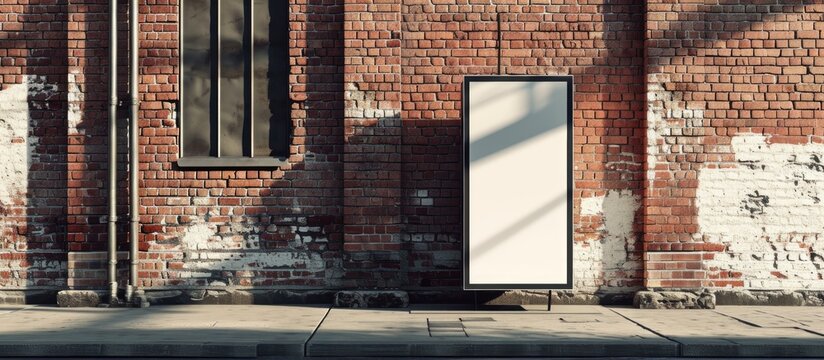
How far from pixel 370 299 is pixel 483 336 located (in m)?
2.38

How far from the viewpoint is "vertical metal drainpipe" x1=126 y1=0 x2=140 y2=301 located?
33.0ft

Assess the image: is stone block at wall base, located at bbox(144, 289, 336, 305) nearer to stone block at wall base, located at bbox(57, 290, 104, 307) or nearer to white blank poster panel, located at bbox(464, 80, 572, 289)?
stone block at wall base, located at bbox(57, 290, 104, 307)

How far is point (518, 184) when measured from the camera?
9555 millimetres

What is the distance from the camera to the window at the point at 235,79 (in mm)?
10336

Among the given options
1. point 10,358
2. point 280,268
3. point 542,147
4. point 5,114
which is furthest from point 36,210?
point 542,147

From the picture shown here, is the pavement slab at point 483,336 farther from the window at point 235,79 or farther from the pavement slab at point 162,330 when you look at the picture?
the window at point 235,79

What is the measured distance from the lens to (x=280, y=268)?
33.6 feet

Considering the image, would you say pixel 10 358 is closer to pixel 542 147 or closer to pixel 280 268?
pixel 280 268

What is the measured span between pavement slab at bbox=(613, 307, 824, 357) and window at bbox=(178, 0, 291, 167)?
4.27m

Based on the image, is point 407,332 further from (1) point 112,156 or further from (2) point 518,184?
(1) point 112,156

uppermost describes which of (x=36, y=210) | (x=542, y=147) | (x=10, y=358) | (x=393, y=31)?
(x=393, y=31)

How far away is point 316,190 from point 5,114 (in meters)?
3.54

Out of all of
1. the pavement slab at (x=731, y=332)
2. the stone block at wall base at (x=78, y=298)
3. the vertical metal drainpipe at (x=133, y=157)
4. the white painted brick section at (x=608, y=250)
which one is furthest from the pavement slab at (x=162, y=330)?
the pavement slab at (x=731, y=332)

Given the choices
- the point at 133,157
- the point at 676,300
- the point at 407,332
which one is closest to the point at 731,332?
the point at 676,300
